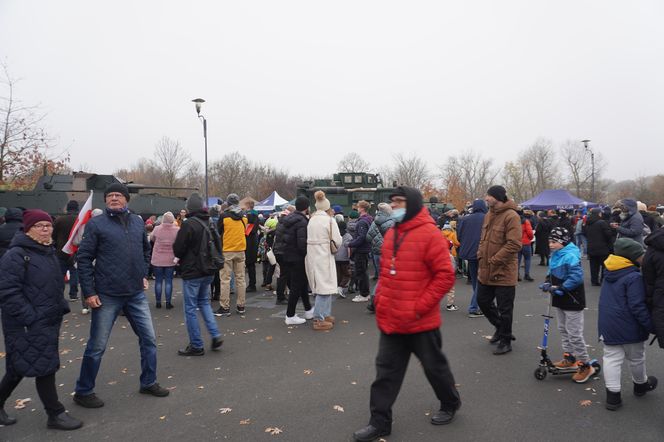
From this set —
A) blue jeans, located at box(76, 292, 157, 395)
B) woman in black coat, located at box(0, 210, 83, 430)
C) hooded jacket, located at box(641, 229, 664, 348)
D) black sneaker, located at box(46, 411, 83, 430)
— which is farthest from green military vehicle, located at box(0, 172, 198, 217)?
hooded jacket, located at box(641, 229, 664, 348)

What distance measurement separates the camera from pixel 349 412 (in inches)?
166

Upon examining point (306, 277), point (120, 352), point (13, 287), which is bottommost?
point (120, 352)

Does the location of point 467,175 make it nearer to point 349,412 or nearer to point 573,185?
point 573,185

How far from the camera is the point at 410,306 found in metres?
3.55

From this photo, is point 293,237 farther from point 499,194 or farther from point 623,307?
point 623,307

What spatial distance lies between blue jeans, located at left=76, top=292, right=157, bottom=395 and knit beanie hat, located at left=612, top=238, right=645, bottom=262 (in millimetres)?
4724

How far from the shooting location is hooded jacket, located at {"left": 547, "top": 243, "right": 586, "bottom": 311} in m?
4.75

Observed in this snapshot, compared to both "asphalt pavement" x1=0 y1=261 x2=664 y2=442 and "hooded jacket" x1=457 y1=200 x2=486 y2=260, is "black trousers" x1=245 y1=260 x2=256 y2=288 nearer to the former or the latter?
"asphalt pavement" x1=0 y1=261 x2=664 y2=442

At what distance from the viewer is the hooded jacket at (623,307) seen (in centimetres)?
402

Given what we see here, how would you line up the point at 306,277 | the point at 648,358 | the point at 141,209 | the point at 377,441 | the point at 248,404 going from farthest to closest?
the point at 141,209 → the point at 306,277 → the point at 648,358 → the point at 248,404 → the point at 377,441

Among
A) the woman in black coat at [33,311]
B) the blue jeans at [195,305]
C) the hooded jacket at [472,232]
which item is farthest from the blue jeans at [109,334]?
the hooded jacket at [472,232]

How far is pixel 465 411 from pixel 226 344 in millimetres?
3620

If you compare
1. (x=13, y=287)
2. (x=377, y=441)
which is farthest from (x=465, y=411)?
(x=13, y=287)

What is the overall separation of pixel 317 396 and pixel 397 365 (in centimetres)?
130
